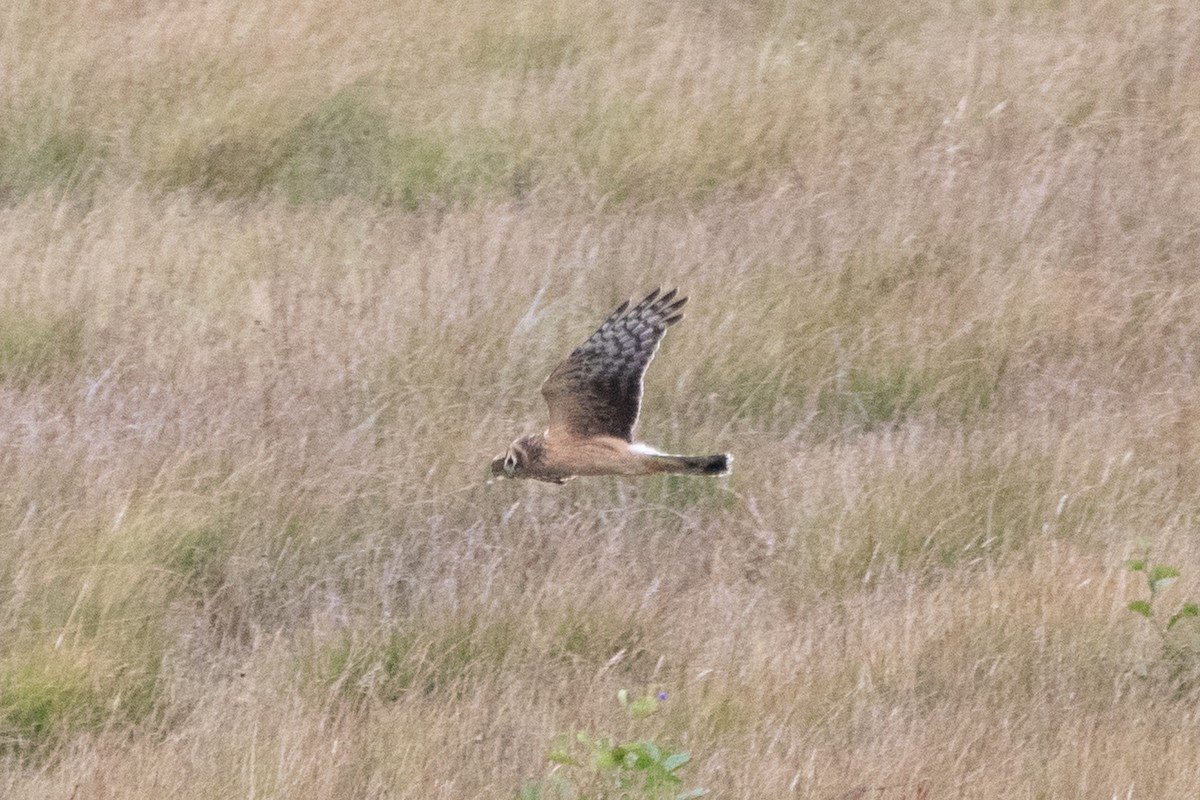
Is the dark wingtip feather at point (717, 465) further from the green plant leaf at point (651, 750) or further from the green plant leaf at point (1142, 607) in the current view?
the green plant leaf at point (651, 750)

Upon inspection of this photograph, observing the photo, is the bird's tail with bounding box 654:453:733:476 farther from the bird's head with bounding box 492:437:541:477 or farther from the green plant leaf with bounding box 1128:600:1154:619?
the green plant leaf with bounding box 1128:600:1154:619

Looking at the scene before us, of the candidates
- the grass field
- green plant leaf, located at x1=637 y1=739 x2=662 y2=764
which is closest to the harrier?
the grass field

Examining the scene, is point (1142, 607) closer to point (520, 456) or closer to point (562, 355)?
point (520, 456)

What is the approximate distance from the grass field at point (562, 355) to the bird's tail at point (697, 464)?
379 millimetres

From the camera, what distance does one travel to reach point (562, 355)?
6402 millimetres

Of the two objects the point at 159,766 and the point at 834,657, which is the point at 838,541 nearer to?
the point at 834,657

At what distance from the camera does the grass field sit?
450 centimetres

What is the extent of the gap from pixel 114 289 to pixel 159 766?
308 centimetres

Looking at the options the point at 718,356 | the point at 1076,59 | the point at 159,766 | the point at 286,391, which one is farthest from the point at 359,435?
the point at 1076,59

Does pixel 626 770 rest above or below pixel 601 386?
below

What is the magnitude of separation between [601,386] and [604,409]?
6cm

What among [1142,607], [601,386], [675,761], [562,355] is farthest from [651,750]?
[562,355]

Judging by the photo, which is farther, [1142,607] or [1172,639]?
[1172,639]

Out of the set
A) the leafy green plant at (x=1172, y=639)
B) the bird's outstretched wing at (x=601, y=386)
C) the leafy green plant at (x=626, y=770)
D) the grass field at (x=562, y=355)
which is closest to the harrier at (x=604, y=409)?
the bird's outstretched wing at (x=601, y=386)
